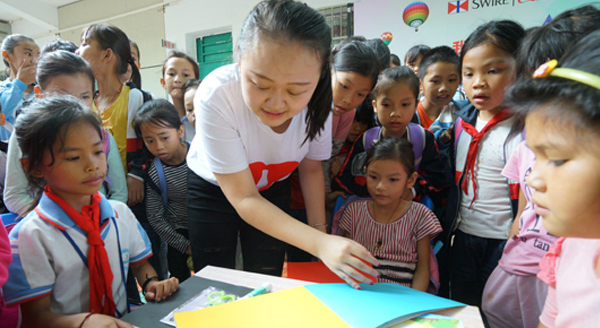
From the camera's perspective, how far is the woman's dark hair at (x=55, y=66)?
1417 mm

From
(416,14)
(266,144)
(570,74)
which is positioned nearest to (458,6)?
(416,14)

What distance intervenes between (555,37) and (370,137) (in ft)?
2.48

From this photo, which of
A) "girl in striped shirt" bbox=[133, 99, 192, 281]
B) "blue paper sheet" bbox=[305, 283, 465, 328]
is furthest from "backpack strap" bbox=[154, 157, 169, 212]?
"blue paper sheet" bbox=[305, 283, 465, 328]

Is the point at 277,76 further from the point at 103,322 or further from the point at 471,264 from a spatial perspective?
the point at 471,264

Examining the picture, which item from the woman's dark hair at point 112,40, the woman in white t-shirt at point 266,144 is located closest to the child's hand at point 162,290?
the woman in white t-shirt at point 266,144

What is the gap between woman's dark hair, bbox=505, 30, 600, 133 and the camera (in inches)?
16.5

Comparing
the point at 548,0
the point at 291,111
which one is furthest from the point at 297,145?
the point at 548,0

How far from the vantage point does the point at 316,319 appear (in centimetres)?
61

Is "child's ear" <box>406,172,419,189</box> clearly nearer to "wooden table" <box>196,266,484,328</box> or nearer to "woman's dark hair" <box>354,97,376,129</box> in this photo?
"woman's dark hair" <box>354,97,376,129</box>

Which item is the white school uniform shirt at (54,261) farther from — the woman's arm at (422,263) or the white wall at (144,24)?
the white wall at (144,24)

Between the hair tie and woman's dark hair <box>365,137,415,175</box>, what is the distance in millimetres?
794

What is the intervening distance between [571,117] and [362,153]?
1.01 metres

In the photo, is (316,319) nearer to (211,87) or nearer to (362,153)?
(211,87)

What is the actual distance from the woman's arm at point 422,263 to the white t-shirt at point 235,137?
627 millimetres
